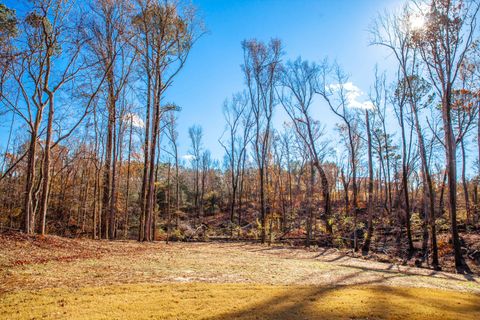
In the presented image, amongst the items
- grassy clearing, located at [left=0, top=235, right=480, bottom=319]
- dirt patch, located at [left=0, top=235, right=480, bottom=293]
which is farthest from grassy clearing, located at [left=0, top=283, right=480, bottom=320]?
dirt patch, located at [left=0, top=235, right=480, bottom=293]

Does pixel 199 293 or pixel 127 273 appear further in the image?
pixel 127 273

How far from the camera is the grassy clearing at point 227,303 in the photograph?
3.88 meters

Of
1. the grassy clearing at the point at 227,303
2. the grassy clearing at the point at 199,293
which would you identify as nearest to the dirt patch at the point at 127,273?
the grassy clearing at the point at 199,293

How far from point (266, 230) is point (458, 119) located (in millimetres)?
17042

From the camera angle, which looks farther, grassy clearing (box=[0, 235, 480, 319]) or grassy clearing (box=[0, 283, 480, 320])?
grassy clearing (box=[0, 235, 480, 319])

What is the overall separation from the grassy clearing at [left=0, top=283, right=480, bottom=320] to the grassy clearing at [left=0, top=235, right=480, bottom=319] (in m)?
0.01

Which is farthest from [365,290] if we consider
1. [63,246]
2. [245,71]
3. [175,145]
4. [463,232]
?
[175,145]

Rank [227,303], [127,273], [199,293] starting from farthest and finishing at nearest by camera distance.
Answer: [127,273] → [199,293] → [227,303]

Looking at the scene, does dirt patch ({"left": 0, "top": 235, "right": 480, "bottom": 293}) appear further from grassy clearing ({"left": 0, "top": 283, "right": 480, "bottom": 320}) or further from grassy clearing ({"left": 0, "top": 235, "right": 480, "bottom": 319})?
grassy clearing ({"left": 0, "top": 283, "right": 480, "bottom": 320})

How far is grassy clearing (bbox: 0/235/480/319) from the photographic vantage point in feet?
13.1

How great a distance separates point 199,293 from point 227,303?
747 mm

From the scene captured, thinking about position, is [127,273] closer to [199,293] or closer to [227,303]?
[199,293]

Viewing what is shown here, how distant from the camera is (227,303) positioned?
441cm

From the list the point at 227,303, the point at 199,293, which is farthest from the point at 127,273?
the point at 227,303
